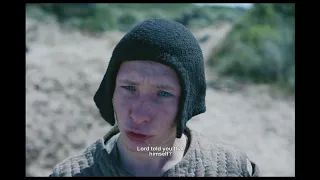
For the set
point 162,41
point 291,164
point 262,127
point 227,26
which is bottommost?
point 291,164

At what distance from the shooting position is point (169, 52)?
1154mm

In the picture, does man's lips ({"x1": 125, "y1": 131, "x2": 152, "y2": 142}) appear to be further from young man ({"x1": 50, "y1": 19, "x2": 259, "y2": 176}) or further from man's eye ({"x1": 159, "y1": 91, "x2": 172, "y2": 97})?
man's eye ({"x1": 159, "y1": 91, "x2": 172, "y2": 97})

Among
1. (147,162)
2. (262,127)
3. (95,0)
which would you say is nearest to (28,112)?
(95,0)

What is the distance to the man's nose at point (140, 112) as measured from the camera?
123 centimetres

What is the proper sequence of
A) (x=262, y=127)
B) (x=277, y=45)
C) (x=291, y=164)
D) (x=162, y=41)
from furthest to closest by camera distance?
(x=277, y=45)
(x=262, y=127)
(x=291, y=164)
(x=162, y=41)

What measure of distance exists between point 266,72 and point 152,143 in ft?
10.7

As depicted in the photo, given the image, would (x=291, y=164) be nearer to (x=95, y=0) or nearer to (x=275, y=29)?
(x=95, y=0)

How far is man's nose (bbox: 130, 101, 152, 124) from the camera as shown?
1.23 metres

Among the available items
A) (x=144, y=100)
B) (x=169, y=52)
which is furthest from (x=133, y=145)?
(x=169, y=52)

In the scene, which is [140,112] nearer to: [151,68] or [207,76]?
[151,68]

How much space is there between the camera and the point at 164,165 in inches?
51.4

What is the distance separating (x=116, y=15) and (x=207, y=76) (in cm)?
168

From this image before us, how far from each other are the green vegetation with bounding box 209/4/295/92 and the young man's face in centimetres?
293

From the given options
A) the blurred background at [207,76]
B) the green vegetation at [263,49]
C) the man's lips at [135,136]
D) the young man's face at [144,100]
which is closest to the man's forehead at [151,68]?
the young man's face at [144,100]
